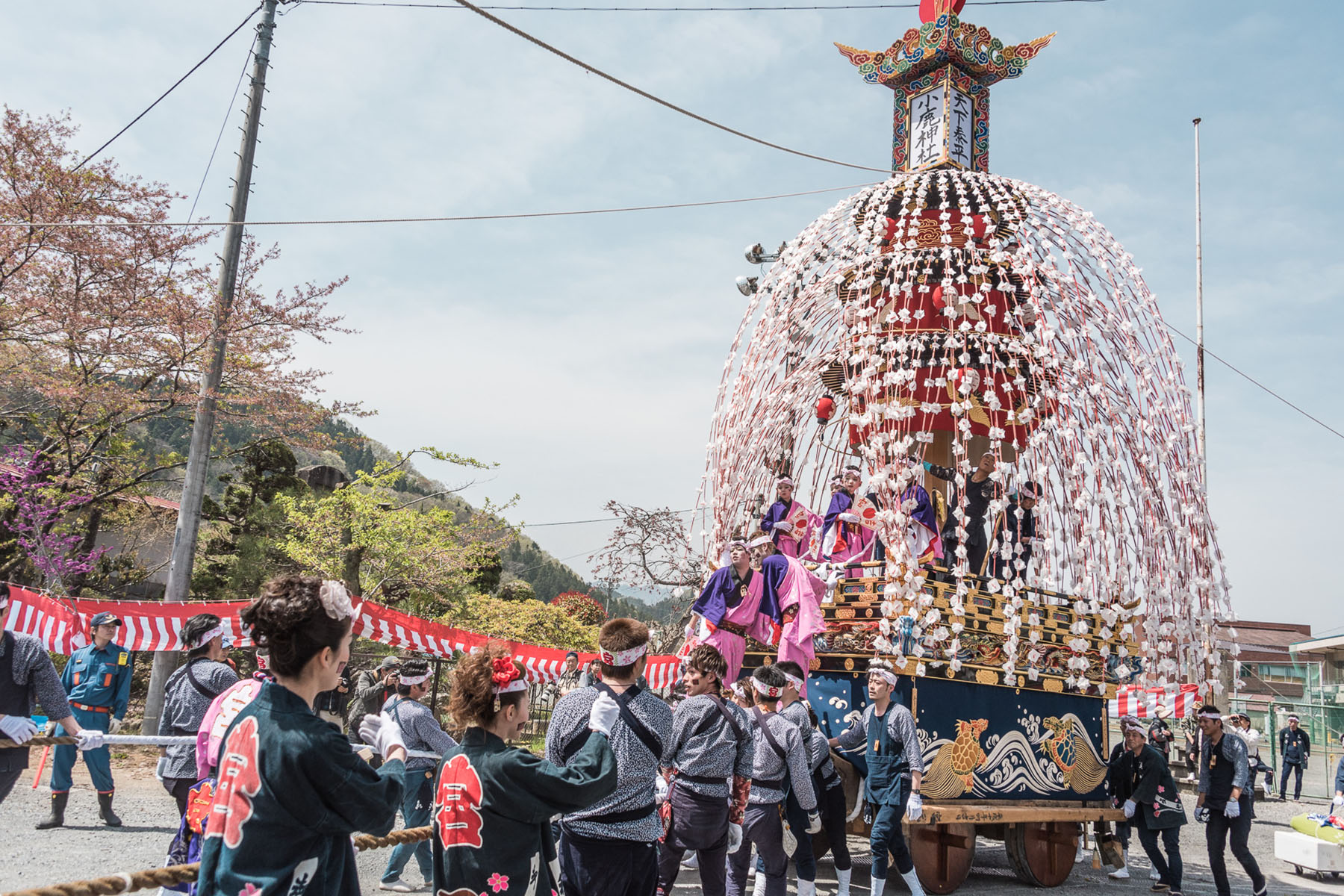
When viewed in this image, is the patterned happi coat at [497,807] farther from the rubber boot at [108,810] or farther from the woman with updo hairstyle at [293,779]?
the rubber boot at [108,810]

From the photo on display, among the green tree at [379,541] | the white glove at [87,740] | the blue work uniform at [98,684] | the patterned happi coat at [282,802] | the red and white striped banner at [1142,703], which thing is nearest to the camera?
the patterned happi coat at [282,802]

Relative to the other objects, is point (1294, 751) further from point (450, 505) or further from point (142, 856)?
point (450, 505)

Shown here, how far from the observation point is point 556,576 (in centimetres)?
5750

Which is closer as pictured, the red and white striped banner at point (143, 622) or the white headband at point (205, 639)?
the white headband at point (205, 639)

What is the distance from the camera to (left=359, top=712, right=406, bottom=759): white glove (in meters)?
2.93

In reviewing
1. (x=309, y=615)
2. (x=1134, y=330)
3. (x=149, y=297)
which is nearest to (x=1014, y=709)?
(x=1134, y=330)

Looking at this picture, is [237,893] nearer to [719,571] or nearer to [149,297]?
[719,571]

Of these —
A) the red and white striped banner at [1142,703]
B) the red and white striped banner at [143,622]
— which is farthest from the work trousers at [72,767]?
the red and white striped banner at [1142,703]

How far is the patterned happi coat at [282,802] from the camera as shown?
2.53m

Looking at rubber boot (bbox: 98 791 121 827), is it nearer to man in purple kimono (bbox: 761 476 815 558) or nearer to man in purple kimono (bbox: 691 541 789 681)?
man in purple kimono (bbox: 691 541 789 681)

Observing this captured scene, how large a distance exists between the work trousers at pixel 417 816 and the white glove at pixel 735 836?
1.92 metres

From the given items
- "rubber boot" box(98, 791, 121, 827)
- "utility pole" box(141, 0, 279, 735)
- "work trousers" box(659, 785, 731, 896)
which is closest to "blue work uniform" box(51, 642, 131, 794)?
"rubber boot" box(98, 791, 121, 827)

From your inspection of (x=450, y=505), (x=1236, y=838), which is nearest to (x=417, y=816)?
(x=1236, y=838)

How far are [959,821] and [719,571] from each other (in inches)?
102
